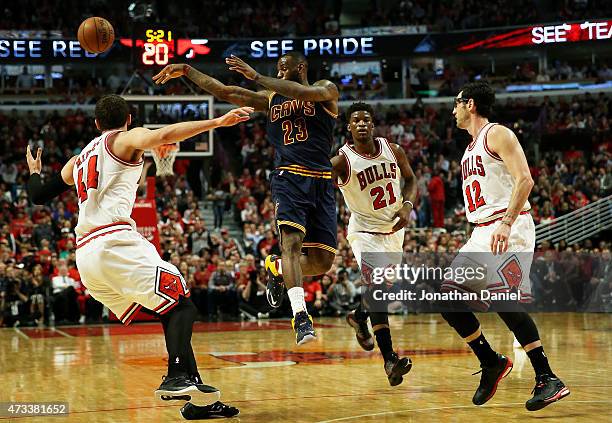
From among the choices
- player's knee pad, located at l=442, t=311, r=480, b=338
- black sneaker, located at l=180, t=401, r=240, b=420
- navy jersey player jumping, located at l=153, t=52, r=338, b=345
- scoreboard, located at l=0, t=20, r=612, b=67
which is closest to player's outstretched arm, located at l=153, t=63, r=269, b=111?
navy jersey player jumping, located at l=153, t=52, r=338, b=345

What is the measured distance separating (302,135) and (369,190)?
41.6 inches

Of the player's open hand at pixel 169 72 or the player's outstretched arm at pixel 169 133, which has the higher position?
the player's open hand at pixel 169 72

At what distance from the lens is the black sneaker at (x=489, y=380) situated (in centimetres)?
609

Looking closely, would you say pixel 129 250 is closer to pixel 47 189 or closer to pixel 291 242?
pixel 47 189

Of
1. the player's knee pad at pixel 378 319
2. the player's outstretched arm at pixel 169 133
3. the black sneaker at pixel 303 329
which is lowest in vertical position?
the player's knee pad at pixel 378 319

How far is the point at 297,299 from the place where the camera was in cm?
686

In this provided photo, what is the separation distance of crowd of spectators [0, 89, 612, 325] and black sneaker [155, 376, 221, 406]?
11308 mm

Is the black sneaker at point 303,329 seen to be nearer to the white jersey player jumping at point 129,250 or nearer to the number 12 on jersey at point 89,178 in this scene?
the white jersey player jumping at point 129,250

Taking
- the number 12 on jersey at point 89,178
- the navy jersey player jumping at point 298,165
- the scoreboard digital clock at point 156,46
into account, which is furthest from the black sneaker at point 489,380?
the scoreboard digital clock at point 156,46

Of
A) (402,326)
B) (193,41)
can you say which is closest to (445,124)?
(193,41)

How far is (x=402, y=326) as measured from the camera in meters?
14.8

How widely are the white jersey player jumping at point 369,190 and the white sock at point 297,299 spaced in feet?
4.26

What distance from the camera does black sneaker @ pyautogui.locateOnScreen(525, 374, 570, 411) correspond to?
226 inches

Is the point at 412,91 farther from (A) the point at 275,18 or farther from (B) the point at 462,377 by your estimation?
(B) the point at 462,377
